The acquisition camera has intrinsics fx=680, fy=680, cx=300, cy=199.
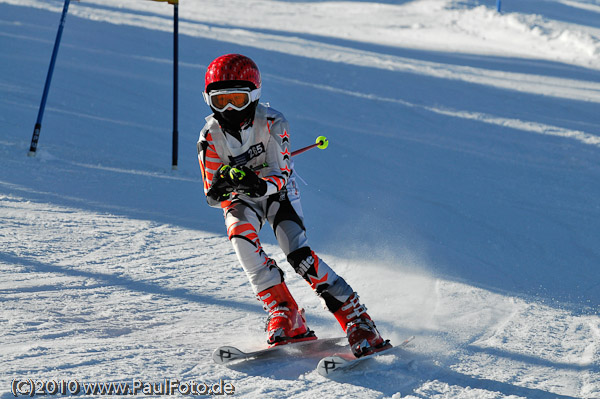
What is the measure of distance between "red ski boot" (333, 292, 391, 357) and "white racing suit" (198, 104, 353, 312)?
0.05 metres

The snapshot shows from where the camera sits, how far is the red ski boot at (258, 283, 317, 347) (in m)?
3.74

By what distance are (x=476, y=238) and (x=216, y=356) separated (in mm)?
3586

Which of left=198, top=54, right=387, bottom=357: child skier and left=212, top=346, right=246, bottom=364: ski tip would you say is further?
left=198, top=54, right=387, bottom=357: child skier

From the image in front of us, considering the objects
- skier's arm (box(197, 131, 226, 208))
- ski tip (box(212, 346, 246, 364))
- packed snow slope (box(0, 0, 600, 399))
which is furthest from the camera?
skier's arm (box(197, 131, 226, 208))

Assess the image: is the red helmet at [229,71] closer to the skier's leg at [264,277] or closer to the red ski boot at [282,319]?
the skier's leg at [264,277]

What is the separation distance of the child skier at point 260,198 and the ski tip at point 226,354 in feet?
0.86

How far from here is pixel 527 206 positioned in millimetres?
7582

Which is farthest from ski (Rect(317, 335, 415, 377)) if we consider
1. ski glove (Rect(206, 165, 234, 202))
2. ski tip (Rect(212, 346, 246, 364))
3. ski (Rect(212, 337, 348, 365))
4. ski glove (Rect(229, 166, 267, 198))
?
ski glove (Rect(206, 165, 234, 202))

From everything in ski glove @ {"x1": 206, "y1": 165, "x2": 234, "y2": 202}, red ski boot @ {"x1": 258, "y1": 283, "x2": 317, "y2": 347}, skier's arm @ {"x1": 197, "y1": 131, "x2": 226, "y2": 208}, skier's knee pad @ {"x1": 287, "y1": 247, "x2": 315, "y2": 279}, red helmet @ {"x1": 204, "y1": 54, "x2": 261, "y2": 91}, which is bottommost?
red ski boot @ {"x1": 258, "y1": 283, "x2": 317, "y2": 347}

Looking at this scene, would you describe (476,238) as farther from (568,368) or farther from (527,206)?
(568,368)

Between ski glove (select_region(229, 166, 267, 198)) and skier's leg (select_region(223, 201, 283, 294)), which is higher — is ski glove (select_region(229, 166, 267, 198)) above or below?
above

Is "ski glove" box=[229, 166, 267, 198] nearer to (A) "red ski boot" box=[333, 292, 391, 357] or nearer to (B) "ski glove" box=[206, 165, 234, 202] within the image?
(B) "ski glove" box=[206, 165, 234, 202]

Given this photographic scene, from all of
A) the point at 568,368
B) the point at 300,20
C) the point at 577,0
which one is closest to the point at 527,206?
the point at 568,368

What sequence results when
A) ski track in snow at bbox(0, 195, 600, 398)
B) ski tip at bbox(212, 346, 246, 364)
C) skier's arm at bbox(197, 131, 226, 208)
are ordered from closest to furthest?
ski track in snow at bbox(0, 195, 600, 398), ski tip at bbox(212, 346, 246, 364), skier's arm at bbox(197, 131, 226, 208)
